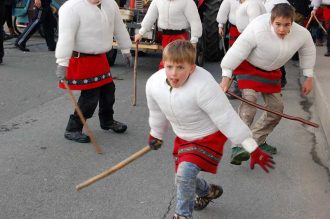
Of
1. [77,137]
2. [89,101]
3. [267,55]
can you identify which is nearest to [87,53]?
[89,101]

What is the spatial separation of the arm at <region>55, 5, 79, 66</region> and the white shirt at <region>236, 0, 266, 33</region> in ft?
8.51

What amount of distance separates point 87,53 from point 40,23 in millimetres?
5985

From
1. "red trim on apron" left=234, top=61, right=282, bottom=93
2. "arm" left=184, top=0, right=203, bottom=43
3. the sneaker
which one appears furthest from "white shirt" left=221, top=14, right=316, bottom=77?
"arm" left=184, top=0, right=203, bottom=43

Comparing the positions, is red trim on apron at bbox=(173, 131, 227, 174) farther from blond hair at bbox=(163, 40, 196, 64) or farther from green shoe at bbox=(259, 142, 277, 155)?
green shoe at bbox=(259, 142, 277, 155)

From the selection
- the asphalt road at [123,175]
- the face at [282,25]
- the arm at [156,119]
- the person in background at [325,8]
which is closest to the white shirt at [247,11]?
the asphalt road at [123,175]

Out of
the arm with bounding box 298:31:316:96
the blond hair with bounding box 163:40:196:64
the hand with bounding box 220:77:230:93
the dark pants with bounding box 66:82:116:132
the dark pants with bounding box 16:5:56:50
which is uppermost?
the blond hair with bounding box 163:40:196:64

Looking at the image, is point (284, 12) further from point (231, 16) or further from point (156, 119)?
point (231, 16)

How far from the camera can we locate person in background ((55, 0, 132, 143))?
5.32 meters

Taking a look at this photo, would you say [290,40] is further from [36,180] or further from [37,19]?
[37,19]

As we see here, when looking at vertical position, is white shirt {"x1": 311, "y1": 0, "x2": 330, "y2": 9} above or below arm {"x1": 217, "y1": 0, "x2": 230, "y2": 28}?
below

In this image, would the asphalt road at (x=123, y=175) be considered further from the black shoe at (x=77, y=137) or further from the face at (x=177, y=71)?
the face at (x=177, y=71)

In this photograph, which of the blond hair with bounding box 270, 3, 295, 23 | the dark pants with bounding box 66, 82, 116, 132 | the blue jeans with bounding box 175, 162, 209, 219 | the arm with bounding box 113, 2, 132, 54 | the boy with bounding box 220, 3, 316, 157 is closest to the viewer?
the blue jeans with bounding box 175, 162, 209, 219

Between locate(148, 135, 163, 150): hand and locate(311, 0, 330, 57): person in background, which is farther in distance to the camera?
locate(311, 0, 330, 57): person in background

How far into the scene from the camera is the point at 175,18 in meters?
7.45
